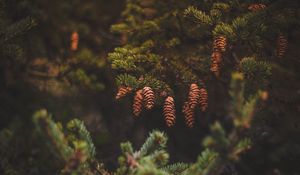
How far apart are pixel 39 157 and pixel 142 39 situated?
1.19 metres

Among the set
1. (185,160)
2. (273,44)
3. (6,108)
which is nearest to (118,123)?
(185,160)

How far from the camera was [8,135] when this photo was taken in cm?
261

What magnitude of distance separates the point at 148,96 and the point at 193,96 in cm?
27

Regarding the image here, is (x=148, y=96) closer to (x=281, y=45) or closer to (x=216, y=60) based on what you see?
(x=216, y=60)

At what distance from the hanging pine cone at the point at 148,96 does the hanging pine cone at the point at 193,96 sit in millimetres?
224

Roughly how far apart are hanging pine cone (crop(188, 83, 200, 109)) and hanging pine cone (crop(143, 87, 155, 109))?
0.22m

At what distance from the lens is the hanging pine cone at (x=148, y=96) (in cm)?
206

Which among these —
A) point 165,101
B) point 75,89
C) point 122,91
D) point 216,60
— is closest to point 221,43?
point 216,60

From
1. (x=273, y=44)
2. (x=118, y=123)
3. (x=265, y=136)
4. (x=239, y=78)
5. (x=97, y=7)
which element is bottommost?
(x=118, y=123)

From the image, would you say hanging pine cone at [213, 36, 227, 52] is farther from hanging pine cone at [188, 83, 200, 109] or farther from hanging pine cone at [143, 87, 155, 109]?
hanging pine cone at [143, 87, 155, 109]

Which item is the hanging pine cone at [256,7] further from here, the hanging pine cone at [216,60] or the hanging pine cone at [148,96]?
the hanging pine cone at [148,96]

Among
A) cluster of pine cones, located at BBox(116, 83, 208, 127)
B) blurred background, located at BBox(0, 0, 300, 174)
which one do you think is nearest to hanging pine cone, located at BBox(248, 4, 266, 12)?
cluster of pine cones, located at BBox(116, 83, 208, 127)

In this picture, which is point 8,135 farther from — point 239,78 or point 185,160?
point 239,78

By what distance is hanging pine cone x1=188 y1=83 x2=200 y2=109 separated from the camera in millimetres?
2094
